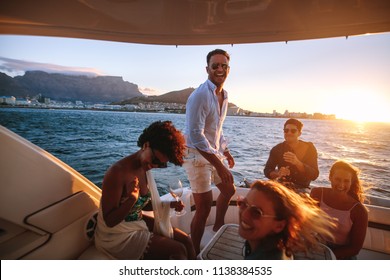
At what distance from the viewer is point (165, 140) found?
1.68 metres

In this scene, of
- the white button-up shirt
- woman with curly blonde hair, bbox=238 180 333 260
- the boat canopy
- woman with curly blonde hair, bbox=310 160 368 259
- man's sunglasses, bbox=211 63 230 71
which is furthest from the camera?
man's sunglasses, bbox=211 63 230 71

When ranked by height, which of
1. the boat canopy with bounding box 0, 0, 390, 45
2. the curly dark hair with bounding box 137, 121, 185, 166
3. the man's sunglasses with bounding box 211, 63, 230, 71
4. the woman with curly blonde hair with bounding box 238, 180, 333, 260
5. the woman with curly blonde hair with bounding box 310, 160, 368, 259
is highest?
the boat canopy with bounding box 0, 0, 390, 45

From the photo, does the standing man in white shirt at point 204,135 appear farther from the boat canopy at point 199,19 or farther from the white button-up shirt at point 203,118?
the boat canopy at point 199,19

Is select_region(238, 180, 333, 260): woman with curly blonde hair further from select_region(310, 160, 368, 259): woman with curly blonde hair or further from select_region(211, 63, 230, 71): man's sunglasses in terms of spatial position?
select_region(211, 63, 230, 71): man's sunglasses

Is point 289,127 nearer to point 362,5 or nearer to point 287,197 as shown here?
point 362,5

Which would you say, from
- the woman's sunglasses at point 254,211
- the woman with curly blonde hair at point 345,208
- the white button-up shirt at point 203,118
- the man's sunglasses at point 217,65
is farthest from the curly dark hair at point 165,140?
the woman with curly blonde hair at point 345,208

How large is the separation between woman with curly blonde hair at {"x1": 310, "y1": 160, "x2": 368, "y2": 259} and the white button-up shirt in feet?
3.62

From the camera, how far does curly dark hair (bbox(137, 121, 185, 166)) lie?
1679mm

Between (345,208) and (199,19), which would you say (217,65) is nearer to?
(199,19)

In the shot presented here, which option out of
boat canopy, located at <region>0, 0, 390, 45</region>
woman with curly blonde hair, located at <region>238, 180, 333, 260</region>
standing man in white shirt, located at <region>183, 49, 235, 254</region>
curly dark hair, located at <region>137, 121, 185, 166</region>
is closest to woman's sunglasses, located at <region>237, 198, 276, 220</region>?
woman with curly blonde hair, located at <region>238, 180, 333, 260</region>

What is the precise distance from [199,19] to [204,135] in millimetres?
1003

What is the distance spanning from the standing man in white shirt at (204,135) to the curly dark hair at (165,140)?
383 millimetres
